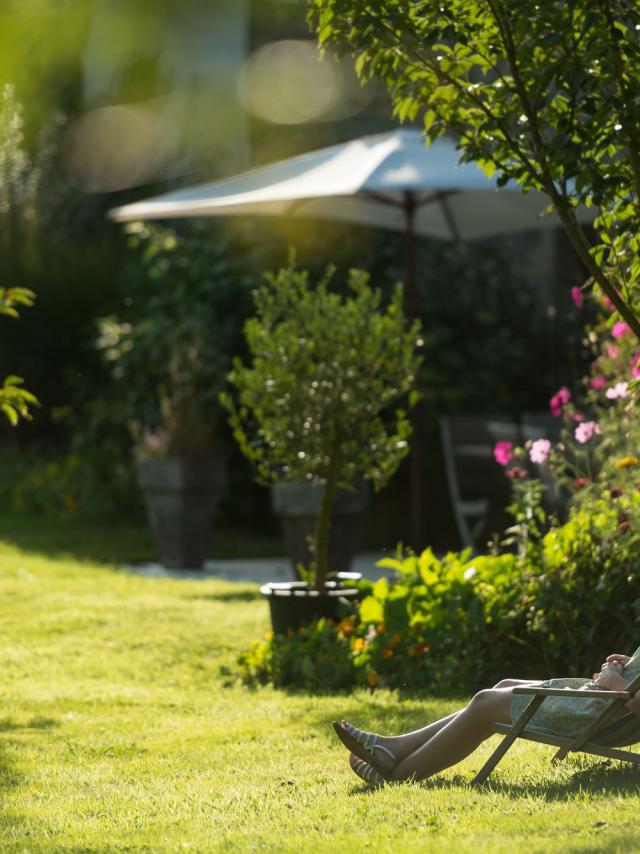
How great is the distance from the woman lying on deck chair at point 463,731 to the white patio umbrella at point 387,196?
438cm

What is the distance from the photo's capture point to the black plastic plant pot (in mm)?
6133

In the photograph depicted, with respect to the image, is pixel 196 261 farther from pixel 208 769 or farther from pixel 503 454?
pixel 208 769

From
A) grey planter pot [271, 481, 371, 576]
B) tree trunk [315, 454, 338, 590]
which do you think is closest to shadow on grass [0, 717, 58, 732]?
tree trunk [315, 454, 338, 590]

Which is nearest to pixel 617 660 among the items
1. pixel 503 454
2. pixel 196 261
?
pixel 503 454

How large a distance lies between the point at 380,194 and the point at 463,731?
6.13 m

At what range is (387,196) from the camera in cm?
Answer: 956

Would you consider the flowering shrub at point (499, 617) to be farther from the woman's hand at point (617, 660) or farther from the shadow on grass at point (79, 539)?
the shadow on grass at point (79, 539)

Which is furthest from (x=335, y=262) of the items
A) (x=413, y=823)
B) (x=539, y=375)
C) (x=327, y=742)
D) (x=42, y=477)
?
(x=413, y=823)

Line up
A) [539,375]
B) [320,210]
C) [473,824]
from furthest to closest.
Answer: [539,375] → [320,210] → [473,824]

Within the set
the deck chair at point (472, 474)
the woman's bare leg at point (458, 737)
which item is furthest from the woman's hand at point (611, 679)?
the deck chair at point (472, 474)

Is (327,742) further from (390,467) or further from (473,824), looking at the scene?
(390,467)

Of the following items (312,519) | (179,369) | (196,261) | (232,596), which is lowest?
(232,596)

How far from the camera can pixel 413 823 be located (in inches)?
130

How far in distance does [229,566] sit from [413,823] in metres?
7.01
